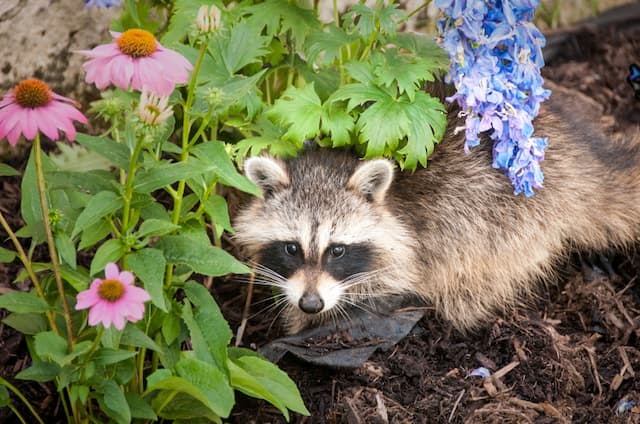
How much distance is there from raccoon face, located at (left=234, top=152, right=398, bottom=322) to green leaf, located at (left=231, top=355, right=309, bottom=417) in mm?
533

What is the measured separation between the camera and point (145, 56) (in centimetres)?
223

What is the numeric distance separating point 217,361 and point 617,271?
226 cm

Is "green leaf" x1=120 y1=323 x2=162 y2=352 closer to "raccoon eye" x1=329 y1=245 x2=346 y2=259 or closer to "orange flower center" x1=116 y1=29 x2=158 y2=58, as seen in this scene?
"orange flower center" x1=116 y1=29 x2=158 y2=58

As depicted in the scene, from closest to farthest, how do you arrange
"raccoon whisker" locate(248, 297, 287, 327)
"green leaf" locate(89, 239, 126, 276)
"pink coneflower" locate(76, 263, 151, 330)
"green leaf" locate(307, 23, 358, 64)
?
"pink coneflower" locate(76, 263, 151, 330) → "green leaf" locate(89, 239, 126, 276) → "green leaf" locate(307, 23, 358, 64) → "raccoon whisker" locate(248, 297, 287, 327)

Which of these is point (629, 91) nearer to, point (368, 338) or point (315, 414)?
point (368, 338)

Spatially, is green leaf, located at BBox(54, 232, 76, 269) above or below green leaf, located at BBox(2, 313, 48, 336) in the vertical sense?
above

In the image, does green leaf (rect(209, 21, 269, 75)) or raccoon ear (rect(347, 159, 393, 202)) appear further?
raccoon ear (rect(347, 159, 393, 202))

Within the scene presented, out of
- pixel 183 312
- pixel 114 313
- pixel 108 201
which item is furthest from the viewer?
pixel 183 312

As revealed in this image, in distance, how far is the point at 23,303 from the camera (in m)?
2.43

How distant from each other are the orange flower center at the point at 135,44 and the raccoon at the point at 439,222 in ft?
3.73

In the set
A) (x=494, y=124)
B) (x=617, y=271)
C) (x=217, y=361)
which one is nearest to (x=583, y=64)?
(x=617, y=271)

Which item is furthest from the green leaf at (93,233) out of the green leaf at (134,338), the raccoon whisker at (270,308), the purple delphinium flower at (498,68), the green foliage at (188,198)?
the purple delphinium flower at (498,68)

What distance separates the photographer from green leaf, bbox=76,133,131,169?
7.88ft

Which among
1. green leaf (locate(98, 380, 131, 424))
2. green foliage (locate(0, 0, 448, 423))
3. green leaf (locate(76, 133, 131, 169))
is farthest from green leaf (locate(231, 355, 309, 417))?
green leaf (locate(76, 133, 131, 169))
